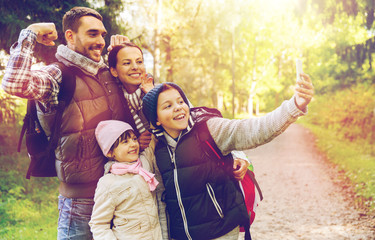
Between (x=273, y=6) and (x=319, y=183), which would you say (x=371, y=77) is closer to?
(x=319, y=183)

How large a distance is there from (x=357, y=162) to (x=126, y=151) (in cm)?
964

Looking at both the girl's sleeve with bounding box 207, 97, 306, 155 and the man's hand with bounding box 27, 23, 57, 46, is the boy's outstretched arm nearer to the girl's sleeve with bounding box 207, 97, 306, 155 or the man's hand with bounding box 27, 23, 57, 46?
the girl's sleeve with bounding box 207, 97, 306, 155

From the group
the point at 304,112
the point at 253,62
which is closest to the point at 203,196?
the point at 304,112

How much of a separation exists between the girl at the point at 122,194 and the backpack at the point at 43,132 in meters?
0.28

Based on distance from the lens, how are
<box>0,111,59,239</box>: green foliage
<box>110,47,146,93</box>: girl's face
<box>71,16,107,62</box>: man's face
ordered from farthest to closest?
<box>0,111,59,239</box>: green foliage < <box>110,47,146,93</box>: girl's face < <box>71,16,107,62</box>: man's face

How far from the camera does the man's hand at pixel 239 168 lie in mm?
2296

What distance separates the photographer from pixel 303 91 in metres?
1.89

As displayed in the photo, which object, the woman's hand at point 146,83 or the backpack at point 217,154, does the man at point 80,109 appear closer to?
the woman's hand at point 146,83

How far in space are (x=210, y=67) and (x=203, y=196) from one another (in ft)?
95.5

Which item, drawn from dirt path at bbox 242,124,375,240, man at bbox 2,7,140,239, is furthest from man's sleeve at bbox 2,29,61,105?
dirt path at bbox 242,124,375,240

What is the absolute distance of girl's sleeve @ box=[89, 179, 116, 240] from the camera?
213 cm

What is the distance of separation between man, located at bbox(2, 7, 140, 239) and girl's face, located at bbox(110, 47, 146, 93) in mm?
117

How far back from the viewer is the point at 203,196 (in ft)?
7.22

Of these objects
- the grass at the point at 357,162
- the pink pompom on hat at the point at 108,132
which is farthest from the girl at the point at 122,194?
the grass at the point at 357,162
